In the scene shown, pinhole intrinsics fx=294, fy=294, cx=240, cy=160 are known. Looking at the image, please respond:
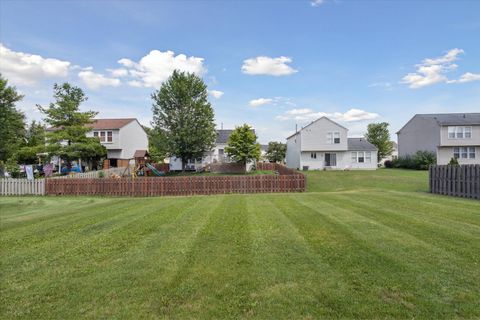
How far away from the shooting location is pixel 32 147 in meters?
28.8

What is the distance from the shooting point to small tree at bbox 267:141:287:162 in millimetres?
68750

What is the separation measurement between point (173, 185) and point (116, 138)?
23.2 m

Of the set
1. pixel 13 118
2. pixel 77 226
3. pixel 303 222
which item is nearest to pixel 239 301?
pixel 303 222

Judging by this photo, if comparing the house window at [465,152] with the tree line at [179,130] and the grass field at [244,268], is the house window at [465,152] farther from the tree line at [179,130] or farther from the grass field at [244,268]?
the grass field at [244,268]

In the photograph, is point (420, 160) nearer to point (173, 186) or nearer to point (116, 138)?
point (173, 186)

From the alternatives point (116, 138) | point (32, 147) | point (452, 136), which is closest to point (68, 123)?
point (32, 147)

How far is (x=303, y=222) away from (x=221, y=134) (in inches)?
1571

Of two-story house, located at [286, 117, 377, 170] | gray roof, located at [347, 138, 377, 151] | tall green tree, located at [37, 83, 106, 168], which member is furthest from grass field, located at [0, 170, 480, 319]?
gray roof, located at [347, 138, 377, 151]

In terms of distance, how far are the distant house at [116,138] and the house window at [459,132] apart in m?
43.0

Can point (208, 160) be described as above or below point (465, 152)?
below

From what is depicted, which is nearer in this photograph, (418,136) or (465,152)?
(465,152)

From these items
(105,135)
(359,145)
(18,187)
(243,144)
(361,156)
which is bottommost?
(18,187)

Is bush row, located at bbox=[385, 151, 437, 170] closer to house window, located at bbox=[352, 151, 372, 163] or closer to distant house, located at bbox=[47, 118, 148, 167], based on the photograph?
house window, located at bbox=[352, 151, 372, 163]

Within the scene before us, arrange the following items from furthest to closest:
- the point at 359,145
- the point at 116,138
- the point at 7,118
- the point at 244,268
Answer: the point at 359,145, the point at 116,138, the point at 7,118, the point at 244,268
